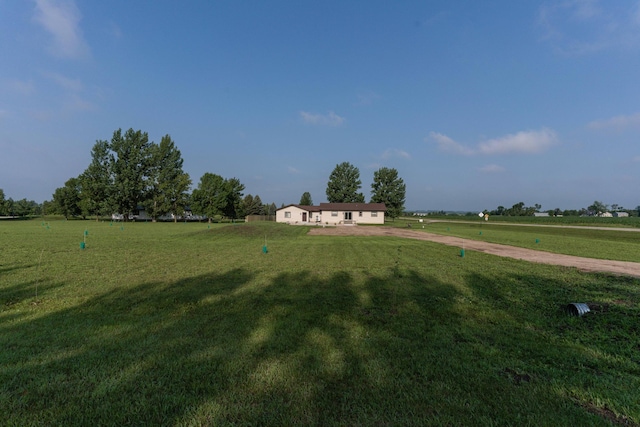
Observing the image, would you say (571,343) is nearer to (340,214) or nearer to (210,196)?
(340,214)

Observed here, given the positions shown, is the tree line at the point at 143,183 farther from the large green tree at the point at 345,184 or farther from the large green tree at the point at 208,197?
the large green tree at the point at 345,184

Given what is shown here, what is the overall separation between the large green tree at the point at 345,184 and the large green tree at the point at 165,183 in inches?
1421

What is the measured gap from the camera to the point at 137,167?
168ft

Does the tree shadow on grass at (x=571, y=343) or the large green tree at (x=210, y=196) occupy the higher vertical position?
the large green tree at (x=210, y=196)

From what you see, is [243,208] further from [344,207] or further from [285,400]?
[285,400]

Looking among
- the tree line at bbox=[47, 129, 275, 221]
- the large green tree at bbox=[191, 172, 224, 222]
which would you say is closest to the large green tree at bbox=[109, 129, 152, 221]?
the tree line at bbox=[47, 129, 275, 221]

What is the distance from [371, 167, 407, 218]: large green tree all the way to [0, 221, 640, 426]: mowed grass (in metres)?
54.9

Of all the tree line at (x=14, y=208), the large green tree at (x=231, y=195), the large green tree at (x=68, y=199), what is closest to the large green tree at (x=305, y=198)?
the large green tree at (x=231, y=195)

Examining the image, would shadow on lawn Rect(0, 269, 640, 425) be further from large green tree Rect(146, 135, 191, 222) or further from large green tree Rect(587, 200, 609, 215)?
large green tree Rect(587, 200, 609, 215)

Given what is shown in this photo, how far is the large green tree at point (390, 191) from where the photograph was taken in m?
61.7

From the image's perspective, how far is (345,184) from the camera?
235 ft

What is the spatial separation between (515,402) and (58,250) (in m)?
18.7

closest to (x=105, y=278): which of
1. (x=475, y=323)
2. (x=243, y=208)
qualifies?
(x=475, y=323)

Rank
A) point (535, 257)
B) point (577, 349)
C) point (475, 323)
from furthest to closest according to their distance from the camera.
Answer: point (535, 257) → point (475, 323) → point (577, 349)
